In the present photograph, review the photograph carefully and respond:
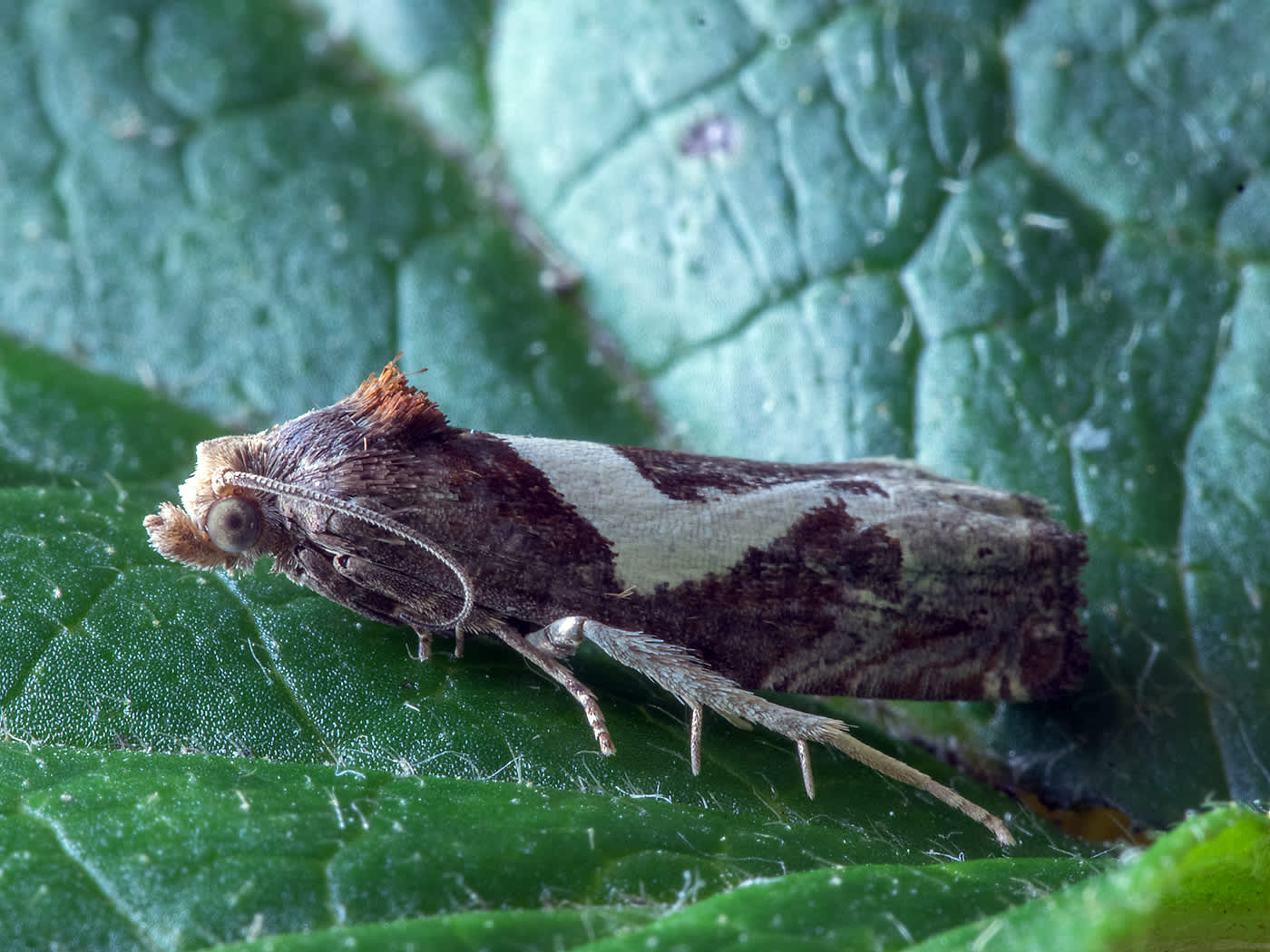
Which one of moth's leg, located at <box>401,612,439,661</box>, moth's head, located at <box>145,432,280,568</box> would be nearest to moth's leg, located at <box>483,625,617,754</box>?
moth's leg, located at <box>401,612,439,661</box>

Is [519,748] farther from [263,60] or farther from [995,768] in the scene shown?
[263,60]

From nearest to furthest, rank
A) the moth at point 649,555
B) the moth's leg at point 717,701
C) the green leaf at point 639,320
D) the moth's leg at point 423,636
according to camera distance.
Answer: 1. the green leaf at point 639,320
2. the moth's leg at point 717,701
3. the moth's leg at point 423,636
4. the moth at point 649,555

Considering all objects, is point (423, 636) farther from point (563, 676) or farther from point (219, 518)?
point (219, 518)

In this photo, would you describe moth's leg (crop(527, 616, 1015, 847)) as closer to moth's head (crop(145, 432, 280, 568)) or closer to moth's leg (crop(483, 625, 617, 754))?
moth's leg (crop(483, 625, 617, 754))

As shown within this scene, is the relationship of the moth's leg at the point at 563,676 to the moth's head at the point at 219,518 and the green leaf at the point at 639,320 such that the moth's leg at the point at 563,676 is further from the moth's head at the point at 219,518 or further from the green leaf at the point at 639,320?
the moth's head at the point at 219,518

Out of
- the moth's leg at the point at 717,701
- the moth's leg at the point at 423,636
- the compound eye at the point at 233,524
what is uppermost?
the compound eye at the point at 233,524

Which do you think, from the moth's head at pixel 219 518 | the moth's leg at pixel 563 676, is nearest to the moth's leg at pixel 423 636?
the moth's leg at pixel 563 676
